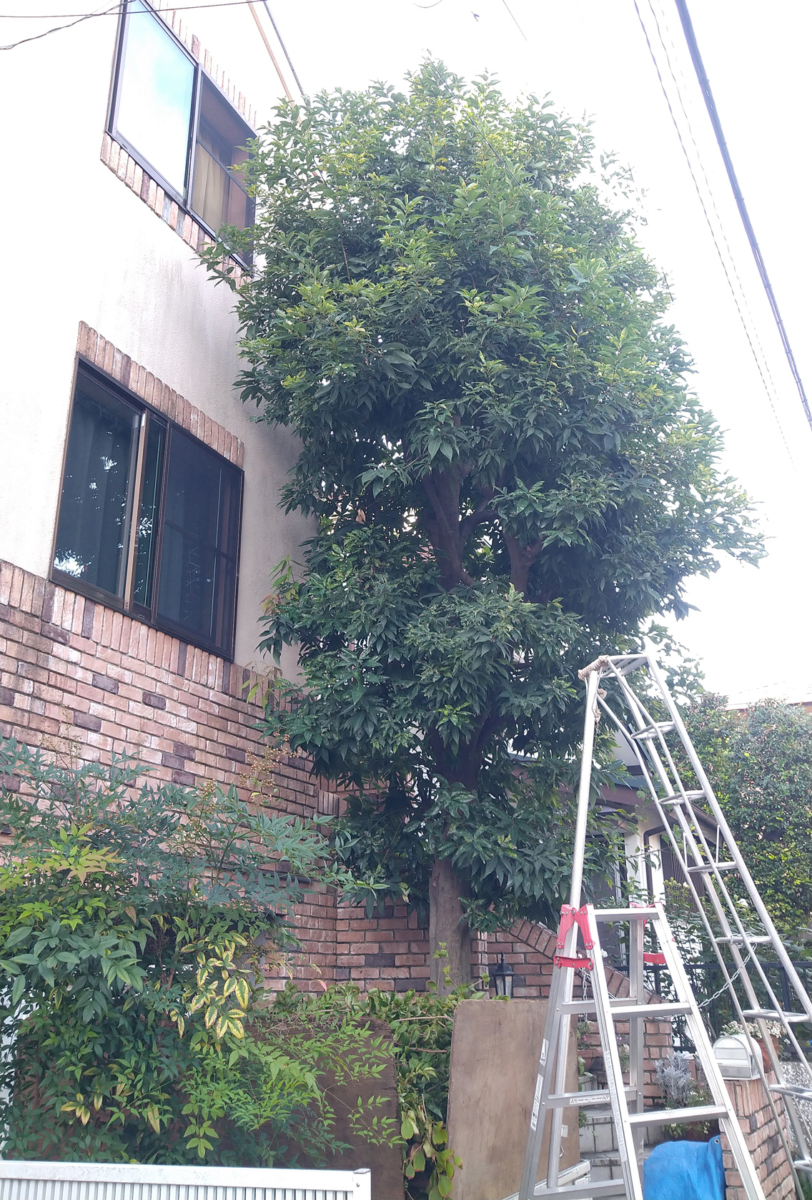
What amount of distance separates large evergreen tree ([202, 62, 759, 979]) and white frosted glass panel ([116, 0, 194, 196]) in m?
0.68

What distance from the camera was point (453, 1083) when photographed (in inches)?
158

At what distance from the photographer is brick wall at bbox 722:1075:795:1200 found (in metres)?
4.42

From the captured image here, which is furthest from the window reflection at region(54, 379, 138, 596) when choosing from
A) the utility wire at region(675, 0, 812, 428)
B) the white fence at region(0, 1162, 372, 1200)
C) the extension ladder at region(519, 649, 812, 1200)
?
the utility wire at region(675, 0, 812, 428)

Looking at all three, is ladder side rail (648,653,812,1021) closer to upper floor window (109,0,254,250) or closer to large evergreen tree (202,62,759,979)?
large evergreen tree (202,62,759,979)

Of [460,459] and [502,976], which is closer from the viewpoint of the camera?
[460,459]

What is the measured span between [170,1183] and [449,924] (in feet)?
10.5

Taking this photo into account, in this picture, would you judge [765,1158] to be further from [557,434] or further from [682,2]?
[682,2]

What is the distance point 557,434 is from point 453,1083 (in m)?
3.58

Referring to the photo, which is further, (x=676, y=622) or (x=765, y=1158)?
(x=676, y=622)

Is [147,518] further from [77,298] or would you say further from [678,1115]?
[678,1115]

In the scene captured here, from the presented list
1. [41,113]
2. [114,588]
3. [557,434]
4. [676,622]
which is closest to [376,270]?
[557,434]

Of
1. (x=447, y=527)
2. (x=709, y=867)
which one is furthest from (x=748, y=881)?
(x=447, y=527)

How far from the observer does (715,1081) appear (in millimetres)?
3525

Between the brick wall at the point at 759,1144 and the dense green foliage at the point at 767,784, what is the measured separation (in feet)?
16.5
